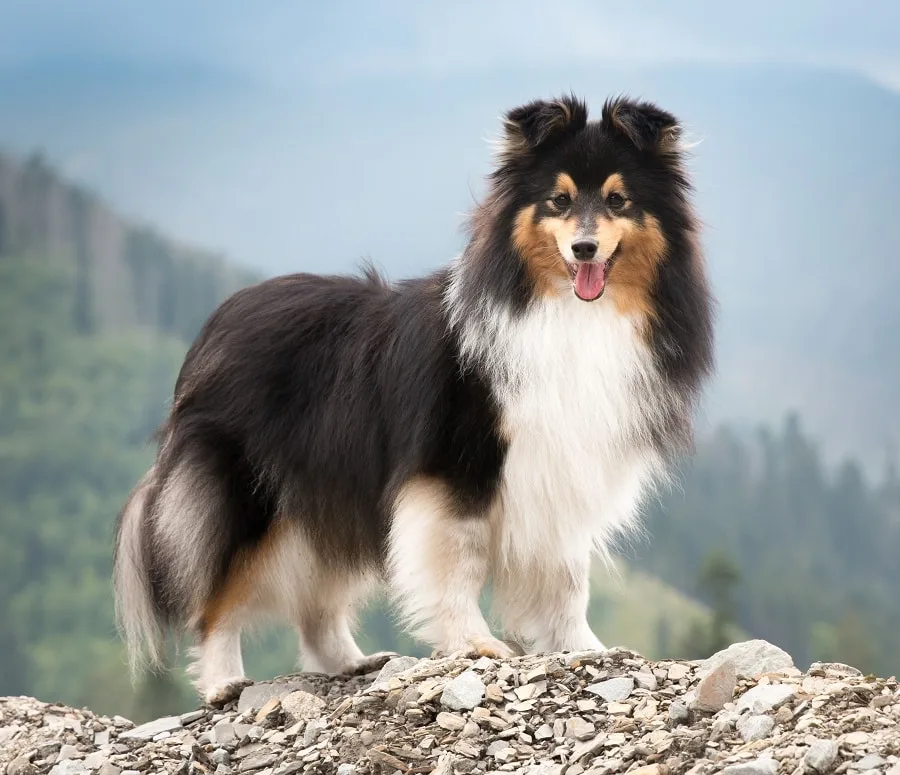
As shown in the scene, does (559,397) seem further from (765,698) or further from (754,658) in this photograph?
(765,698)

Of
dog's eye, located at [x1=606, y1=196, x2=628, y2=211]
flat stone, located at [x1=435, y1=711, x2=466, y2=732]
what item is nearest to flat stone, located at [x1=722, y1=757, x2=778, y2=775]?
flat stone, located at [x1=435, y1=711, x2=466, y2=732]

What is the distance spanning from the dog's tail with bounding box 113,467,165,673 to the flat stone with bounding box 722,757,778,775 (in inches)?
120

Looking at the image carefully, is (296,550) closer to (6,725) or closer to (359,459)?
(359,459)

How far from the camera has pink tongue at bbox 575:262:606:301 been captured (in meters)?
5.00

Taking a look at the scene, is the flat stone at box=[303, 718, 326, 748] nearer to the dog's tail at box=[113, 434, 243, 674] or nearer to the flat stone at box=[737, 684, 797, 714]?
the dog's tail at box=[113, 434, 243, 674]

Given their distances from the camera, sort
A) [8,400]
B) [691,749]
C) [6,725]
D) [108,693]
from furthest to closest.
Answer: [8,400] → [108,693] → [6,725] → [691,749]

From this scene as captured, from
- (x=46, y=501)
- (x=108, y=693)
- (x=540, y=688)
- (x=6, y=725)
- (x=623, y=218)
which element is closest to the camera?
(x=540, y=688)

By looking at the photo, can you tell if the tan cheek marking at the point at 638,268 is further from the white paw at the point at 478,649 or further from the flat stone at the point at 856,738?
the flat stone at the point at 856,738

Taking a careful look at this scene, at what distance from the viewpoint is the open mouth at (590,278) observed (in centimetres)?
500

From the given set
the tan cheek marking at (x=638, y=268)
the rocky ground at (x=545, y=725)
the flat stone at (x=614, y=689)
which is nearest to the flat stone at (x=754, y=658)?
the rocky ground at (x=545, y=725)

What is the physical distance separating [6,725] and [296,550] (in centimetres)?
138

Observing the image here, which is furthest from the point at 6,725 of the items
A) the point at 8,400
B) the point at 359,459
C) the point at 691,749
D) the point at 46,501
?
the point at 8,400

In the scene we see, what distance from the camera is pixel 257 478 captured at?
222 inches

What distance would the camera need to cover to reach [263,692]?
5.27 metres
